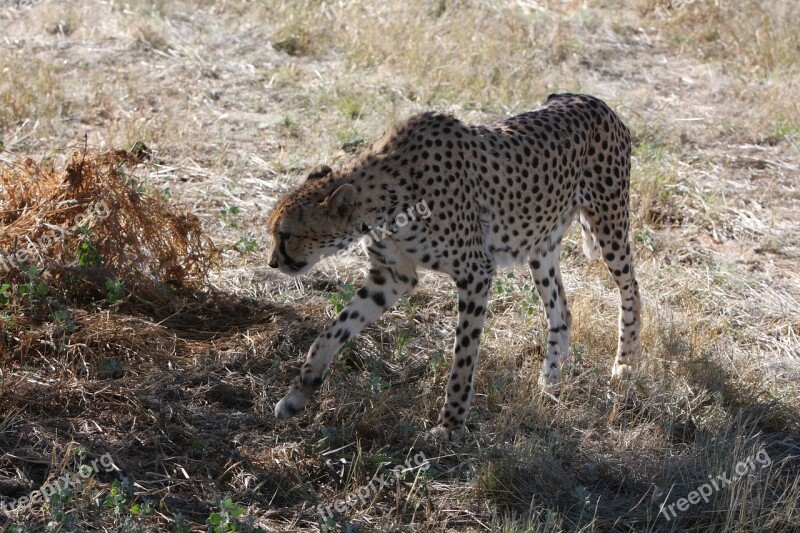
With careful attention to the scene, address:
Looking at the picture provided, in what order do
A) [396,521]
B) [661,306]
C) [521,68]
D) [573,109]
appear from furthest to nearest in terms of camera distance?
[521,68]
[661,306]
[573,109]
[396,521]

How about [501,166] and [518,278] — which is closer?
[501,166]

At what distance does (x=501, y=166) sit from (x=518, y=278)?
1416 mm

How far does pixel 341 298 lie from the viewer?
5637 millimetres

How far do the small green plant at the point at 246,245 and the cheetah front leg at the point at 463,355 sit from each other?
1722 mm

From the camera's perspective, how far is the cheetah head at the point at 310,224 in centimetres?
479

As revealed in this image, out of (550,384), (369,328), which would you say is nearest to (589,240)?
(550,384)

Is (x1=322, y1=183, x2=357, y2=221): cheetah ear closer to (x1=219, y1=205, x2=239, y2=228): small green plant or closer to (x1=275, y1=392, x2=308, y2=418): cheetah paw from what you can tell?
(x1=275, y1=392, x2=308, y2=418): cheetah paw

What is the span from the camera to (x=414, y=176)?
492cm

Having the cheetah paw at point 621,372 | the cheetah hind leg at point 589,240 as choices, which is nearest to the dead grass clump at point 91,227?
the cheetah hind leg at point 589,240

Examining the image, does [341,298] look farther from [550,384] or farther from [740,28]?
[740,28]

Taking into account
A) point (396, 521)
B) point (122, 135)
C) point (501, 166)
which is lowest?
point (396, 521)

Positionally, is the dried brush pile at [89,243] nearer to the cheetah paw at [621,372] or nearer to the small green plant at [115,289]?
the small green plant at [115,289]

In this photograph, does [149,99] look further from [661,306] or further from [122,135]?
[661,306]

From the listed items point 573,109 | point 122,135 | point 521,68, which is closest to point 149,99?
point 122,135
